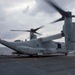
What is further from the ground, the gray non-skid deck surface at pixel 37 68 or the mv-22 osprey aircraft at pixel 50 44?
the mv-22 osprey aircraft at pixel 50 44

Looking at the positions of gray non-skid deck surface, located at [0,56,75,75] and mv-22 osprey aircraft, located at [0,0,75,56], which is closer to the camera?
gray non-skid deck surface, located at [0,56,75,75]

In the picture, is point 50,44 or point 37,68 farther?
point 50,44

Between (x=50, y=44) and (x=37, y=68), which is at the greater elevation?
(x=50, y=44)

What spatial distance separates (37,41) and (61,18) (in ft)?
31.9

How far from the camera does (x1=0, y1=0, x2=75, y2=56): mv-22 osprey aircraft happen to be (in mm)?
32250

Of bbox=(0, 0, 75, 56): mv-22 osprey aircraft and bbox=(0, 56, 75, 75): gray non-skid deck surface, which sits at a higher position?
bbox=(0, 0, 75, 56): mv-22 osprey aircraft

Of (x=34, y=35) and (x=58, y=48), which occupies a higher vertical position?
(x=34, y=35)

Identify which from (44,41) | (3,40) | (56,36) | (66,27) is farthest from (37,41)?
(66,27)

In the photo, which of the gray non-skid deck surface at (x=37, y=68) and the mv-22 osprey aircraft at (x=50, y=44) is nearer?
the gray non-skid deck surface at (x=37, y=68)

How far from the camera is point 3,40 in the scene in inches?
1465

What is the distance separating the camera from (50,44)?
43.1m

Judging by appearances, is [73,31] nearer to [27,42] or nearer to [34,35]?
[27,42]

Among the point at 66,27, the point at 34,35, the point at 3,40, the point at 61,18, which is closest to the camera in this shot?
the point at 66,27

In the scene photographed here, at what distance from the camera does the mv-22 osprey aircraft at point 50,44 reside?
32250mm
